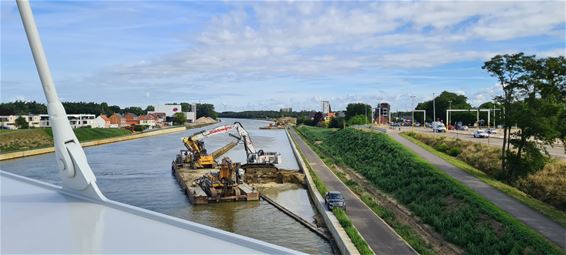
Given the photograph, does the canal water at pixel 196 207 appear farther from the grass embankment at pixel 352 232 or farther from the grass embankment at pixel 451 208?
the grass embankment at pixel 451 208

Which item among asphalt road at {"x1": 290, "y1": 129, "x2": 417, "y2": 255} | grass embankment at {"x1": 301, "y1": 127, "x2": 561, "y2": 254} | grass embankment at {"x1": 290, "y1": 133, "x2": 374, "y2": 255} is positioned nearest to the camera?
grass embankment at {"x1": 290, "y1": 133, "x2": 374, "y2": 255}

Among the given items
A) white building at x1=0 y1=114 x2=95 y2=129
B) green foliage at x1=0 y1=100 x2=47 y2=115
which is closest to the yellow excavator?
white building at x1=0 y1=114 x2=95 y2=129

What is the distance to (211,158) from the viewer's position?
132 ft

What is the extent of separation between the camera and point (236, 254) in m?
5.86

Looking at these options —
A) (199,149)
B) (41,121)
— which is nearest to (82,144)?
(199,149)

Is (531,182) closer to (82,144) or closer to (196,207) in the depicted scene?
(196,207)

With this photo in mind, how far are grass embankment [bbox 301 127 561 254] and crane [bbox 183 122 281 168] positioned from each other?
7597mm

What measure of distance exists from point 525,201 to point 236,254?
1827 cm

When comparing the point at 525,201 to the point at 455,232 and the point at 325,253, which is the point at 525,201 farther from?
the point at 325,253

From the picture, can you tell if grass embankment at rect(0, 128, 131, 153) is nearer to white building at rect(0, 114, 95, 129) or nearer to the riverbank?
the riverbank

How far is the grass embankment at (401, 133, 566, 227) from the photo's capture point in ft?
65.6

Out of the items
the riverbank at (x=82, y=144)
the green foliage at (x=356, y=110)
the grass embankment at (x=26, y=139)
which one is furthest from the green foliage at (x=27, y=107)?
the green foliage at (x=356, y=110)

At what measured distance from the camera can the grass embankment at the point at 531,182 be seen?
65.6ft

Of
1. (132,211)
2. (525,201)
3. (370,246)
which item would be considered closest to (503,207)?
(525,201)
